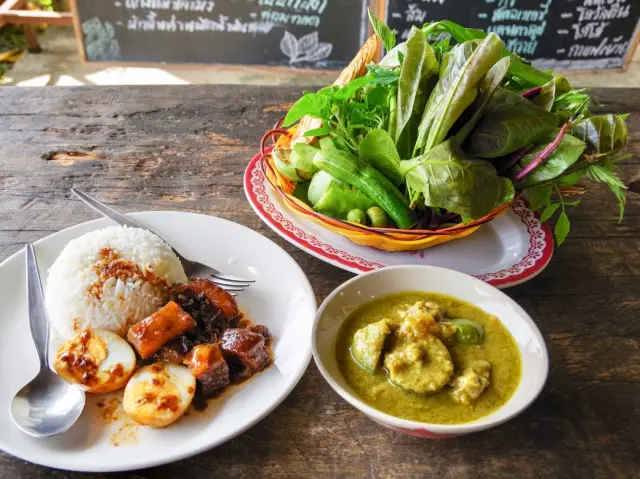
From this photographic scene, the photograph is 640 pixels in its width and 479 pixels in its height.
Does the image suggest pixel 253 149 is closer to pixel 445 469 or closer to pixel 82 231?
pixel 82 231

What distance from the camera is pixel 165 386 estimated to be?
1.21m

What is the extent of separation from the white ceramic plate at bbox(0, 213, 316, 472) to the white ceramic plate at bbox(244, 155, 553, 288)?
5.8 inches

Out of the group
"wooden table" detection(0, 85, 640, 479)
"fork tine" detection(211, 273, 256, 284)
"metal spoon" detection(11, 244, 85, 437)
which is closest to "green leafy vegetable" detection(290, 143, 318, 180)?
"wooden table" detection(0, 85, 640, 479)

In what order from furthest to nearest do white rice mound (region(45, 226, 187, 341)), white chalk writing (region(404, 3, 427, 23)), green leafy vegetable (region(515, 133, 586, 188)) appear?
white chalk writing (region(404, 3, 427, 23)) → green leafy vegetable (region(515, 133, 586, 188)) → white rice mound (region(45, 226, 187, 341))

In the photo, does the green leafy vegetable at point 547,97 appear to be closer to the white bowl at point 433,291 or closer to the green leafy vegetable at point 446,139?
the green leafy vegetable at point 446,139

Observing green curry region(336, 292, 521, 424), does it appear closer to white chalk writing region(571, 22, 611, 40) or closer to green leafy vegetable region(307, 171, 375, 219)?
green leafy vegetable region(307, 171, 375, 219)

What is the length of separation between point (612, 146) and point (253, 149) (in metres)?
1.33

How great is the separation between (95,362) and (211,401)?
0.92ft

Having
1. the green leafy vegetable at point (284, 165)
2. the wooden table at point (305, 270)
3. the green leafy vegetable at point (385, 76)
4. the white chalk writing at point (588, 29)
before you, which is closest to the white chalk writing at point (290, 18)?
the wooden table at point (305, 270)

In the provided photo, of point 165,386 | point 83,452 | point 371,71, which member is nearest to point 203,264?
point 165,386

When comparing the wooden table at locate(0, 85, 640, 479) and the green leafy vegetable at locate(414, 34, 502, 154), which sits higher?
the green leafy vegetable at locate(414, 34, 502, 154)

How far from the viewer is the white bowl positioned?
1.06 m

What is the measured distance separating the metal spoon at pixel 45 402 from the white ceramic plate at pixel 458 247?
2.45 feet

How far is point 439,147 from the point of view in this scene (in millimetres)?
1485
